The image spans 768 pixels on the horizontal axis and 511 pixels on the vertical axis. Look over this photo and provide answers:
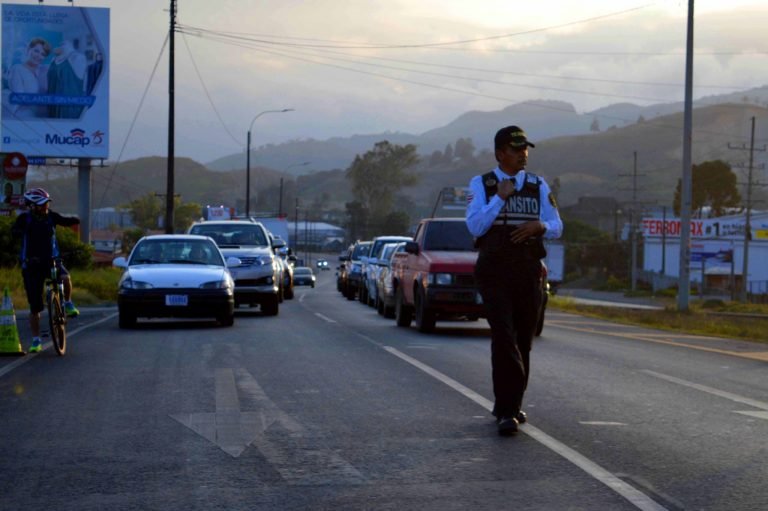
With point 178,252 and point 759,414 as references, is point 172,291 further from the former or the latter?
point 759,414

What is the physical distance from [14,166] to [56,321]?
532 inches

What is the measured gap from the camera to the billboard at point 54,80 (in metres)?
56.4

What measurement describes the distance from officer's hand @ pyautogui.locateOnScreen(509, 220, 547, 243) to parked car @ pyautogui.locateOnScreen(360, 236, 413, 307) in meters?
19.0

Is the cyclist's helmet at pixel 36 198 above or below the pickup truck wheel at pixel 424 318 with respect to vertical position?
above

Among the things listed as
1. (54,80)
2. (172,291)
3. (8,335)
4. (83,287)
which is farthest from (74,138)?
(8,335)

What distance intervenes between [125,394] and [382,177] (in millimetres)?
134628

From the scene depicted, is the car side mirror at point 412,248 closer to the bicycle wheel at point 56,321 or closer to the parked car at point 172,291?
the parked car at point 172,291

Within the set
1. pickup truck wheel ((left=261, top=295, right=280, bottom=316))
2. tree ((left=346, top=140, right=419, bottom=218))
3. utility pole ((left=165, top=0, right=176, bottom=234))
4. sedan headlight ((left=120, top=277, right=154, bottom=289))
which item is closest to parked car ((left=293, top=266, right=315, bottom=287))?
utility pole ((left=165, top=0, right=176, bottom=234))

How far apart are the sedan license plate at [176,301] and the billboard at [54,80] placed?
4047 cm

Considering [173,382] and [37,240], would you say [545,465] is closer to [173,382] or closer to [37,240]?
[173,382]

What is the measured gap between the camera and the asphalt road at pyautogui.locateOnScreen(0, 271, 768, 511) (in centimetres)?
648

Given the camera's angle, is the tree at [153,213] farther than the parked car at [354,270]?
Yes

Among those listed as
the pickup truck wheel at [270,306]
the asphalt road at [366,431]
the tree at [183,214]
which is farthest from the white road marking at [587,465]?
the tree at [183,214]

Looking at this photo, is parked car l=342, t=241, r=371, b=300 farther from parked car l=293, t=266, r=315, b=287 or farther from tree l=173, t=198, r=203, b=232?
tree l=173, t=198, r=203, b=232
